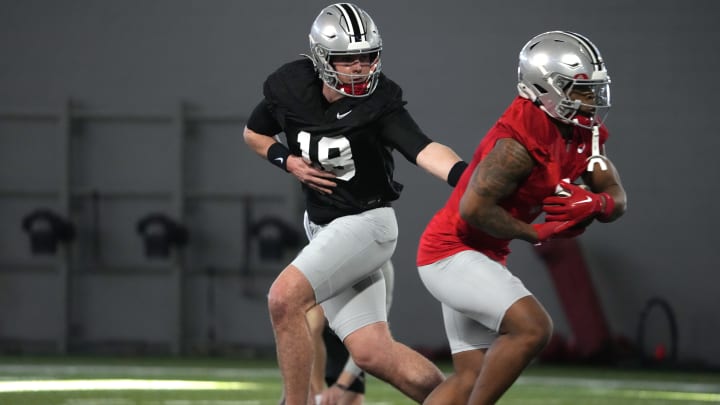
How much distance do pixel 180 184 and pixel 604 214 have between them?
8235 mm

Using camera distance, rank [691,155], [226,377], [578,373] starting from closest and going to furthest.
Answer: [226,377] < [578,373] < [691,155]

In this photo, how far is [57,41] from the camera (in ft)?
40.8

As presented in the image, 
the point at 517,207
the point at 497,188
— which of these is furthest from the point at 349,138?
the point at 497,188

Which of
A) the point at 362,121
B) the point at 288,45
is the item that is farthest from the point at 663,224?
the point at 362,121

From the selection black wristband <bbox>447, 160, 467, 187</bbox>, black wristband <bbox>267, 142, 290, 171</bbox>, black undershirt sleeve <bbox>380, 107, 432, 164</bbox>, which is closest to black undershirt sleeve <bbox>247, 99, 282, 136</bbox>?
black wristband <bbox>267, 142, 290, 171</bbox>

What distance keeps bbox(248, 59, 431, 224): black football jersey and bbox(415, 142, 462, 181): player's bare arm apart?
1.5 inches

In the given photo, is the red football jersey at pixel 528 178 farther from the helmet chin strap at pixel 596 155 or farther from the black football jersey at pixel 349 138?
the black football jersey at pixel 349 138

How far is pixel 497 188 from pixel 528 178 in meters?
0.17

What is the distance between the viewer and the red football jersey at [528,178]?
13.7ft

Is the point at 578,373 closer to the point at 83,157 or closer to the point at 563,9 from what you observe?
the point at 563,9

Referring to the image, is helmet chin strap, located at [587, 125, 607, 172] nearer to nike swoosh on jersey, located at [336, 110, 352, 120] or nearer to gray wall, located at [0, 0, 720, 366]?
nike swoosh on jersey, located at [336, 110, 352, 120]

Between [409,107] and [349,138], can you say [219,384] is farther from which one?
[409,107]

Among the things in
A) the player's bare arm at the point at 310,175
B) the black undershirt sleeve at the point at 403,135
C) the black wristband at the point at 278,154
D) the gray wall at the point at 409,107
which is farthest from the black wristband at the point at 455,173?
the gray wall at the point at 409,107

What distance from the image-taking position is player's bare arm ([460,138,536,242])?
4105 mm
